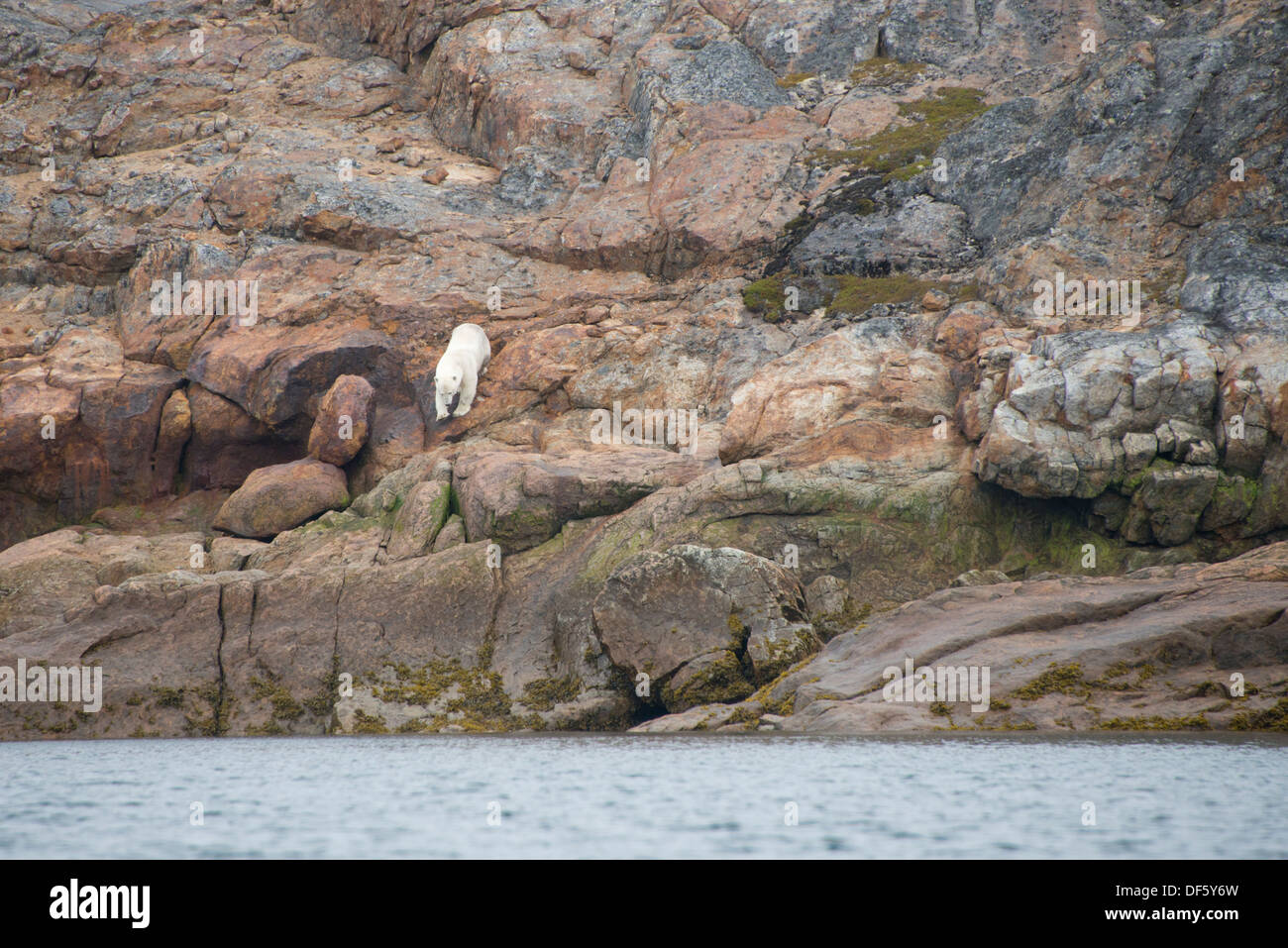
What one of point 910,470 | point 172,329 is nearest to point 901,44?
point 910,470

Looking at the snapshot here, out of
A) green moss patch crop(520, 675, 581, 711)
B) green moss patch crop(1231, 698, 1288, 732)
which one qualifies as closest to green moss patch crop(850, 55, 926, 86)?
green moss patch crop(520, 675, 581, 711)

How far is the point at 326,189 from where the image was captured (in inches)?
1597

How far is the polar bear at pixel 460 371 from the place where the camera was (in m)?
32.8

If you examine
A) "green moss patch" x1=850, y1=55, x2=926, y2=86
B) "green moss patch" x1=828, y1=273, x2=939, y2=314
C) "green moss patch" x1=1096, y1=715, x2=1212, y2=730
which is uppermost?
"green moss patch" x1=850, y1=55, x2=926, y2=86

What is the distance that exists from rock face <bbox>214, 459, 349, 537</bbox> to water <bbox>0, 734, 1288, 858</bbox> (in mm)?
12629

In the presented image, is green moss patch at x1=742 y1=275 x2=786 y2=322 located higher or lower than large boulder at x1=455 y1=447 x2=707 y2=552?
higher

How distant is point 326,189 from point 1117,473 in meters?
29.4

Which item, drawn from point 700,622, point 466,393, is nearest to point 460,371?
point 466,393

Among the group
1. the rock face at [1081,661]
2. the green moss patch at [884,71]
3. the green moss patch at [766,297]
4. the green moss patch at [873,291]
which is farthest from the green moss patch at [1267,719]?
the green moss patch at [884,71]

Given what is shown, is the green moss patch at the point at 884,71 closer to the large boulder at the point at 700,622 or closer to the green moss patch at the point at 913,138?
the green moss patch at the point at 913,138

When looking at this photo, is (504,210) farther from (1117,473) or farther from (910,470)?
(1117,473)

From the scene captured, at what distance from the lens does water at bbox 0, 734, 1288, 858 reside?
9836 mm

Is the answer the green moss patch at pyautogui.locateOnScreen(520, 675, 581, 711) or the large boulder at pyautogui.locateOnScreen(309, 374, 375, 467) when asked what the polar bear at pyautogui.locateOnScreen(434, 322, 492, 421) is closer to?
the large boulder at pyautogui.locateOnScreen(309, 374, 375, 467)

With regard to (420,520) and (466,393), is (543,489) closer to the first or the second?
(420,520)
